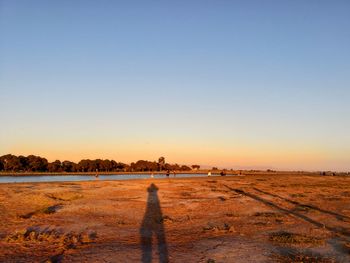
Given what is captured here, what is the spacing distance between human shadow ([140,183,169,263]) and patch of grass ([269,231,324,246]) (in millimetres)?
4790

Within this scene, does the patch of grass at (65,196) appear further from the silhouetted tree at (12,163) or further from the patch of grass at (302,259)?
the silhouetted tree at (12,163)

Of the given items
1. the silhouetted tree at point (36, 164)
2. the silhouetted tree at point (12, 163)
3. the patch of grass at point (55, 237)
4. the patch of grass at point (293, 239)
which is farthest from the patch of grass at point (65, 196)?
the silhouetted tree at point (36, 164)

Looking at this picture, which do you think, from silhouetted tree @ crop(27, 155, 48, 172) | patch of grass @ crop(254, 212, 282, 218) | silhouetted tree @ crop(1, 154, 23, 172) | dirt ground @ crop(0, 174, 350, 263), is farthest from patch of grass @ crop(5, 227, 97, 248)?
silhouetted tree @ crop(27, 155, 48, 172)

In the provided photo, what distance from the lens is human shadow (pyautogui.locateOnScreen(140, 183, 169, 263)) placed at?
12562mm

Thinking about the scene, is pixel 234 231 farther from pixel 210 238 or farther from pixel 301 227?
pixel 301 227

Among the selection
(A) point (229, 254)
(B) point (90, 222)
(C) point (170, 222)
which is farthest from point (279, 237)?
(B) point (90, 222)

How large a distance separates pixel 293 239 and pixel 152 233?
6.24m

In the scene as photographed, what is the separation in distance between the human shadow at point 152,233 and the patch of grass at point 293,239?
4790 mm

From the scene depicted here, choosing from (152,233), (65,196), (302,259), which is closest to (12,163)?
(65,196)

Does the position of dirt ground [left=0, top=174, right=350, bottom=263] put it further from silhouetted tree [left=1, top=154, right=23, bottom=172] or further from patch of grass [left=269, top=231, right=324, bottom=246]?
silhouetted tree [left=1, top=154, right=23, bottom=172]

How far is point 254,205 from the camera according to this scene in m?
28.6

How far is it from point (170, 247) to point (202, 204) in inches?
591

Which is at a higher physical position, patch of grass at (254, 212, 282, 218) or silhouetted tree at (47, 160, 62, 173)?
silhouetted tree at (47, 160, 62, 173)

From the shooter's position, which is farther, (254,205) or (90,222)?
(254,205)
